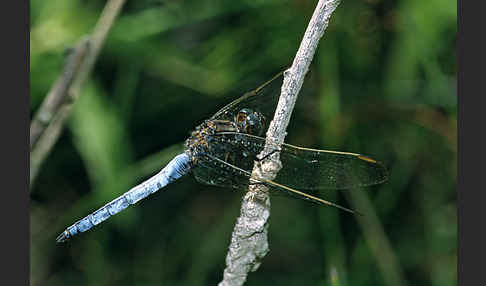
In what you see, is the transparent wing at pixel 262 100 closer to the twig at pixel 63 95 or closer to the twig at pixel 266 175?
the twig at pixel 266 175

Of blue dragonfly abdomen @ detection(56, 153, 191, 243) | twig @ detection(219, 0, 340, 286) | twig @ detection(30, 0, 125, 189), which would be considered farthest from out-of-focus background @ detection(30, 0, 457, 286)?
twig @ detection(219, 0, 340, 286)

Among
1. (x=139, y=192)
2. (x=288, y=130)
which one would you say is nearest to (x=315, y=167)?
(x=139, y=192)

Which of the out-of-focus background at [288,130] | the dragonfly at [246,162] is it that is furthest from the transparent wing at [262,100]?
the out-of-focus background at [288,130]

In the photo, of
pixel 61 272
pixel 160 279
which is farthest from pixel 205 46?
pixel 61 272

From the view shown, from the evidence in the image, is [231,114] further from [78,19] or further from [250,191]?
[78,19]

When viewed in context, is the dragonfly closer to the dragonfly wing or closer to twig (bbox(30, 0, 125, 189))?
the dragonfly wing

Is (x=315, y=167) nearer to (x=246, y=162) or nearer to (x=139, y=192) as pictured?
(x=246, y=162)

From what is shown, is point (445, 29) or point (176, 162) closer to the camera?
point (176, 162)
